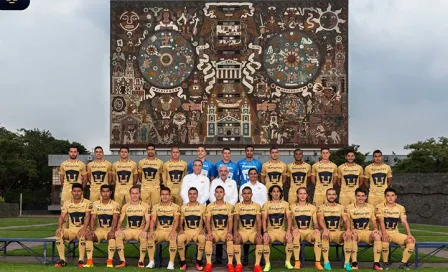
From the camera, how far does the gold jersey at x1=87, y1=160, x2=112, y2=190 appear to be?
1405cm

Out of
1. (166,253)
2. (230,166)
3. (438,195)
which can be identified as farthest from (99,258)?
(438,195)

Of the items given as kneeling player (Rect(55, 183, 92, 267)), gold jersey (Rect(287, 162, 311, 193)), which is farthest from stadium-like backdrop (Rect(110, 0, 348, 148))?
kneeling player (Rect(55, 183, 92, 267))

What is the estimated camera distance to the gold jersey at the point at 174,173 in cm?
1404

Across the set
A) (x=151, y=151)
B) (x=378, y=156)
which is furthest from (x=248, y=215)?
(x=378, y=156)

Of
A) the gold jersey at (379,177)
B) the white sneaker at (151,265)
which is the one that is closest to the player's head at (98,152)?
the white sneaker at (151,265)

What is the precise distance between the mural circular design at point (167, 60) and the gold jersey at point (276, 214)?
119ft

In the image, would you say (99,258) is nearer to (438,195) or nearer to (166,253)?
(166,253)

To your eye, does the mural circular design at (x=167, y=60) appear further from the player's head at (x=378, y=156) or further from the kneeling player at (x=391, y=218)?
the kneeling player at (x=391, y=218)

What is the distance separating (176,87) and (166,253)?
3396 cm

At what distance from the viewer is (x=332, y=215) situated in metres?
12.6

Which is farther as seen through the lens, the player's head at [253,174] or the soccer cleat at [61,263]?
the player's head at [253,174]

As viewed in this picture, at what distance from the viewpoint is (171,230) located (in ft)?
40.2

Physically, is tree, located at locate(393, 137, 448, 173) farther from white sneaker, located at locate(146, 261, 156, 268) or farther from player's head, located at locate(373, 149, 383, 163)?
white sneaker, located at locate(146, 261, 156, 268)

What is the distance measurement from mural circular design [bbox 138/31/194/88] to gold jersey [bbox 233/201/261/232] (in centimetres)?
3618
